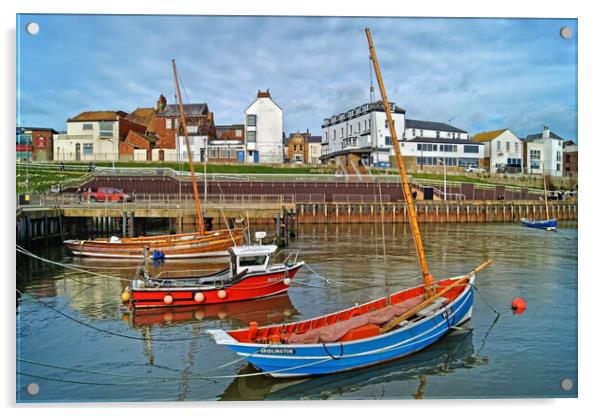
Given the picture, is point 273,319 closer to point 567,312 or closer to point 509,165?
point 567,312

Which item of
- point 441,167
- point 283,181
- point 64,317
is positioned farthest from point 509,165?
point 64,317

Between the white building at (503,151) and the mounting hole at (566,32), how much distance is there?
74.2 m

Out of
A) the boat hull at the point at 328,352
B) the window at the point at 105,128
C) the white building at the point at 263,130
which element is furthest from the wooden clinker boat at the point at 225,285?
the window at the point at 105,128

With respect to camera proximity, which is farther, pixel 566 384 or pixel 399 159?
pixel 399 159

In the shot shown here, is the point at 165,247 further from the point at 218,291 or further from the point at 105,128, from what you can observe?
the point at 105,128

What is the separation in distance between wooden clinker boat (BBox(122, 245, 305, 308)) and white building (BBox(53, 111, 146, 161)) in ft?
177

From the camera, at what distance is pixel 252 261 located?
19422 mm

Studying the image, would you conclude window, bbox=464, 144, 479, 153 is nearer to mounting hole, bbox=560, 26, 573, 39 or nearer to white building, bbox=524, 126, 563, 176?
white building, bbox=524, 126, 563, 176

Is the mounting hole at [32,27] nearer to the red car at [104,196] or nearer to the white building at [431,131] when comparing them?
the red car at [104,196]

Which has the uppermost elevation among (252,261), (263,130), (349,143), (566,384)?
(263,130)

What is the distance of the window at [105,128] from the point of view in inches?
2859

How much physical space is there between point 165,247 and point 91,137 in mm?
47340

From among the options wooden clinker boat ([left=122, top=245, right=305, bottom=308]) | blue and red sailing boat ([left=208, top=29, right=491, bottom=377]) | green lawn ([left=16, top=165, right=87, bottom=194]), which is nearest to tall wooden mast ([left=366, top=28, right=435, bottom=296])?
blue and red sailing boat ([left=208, top=29, right=491, bottom=377])

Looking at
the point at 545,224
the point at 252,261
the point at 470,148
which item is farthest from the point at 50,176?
the point at 470,148
